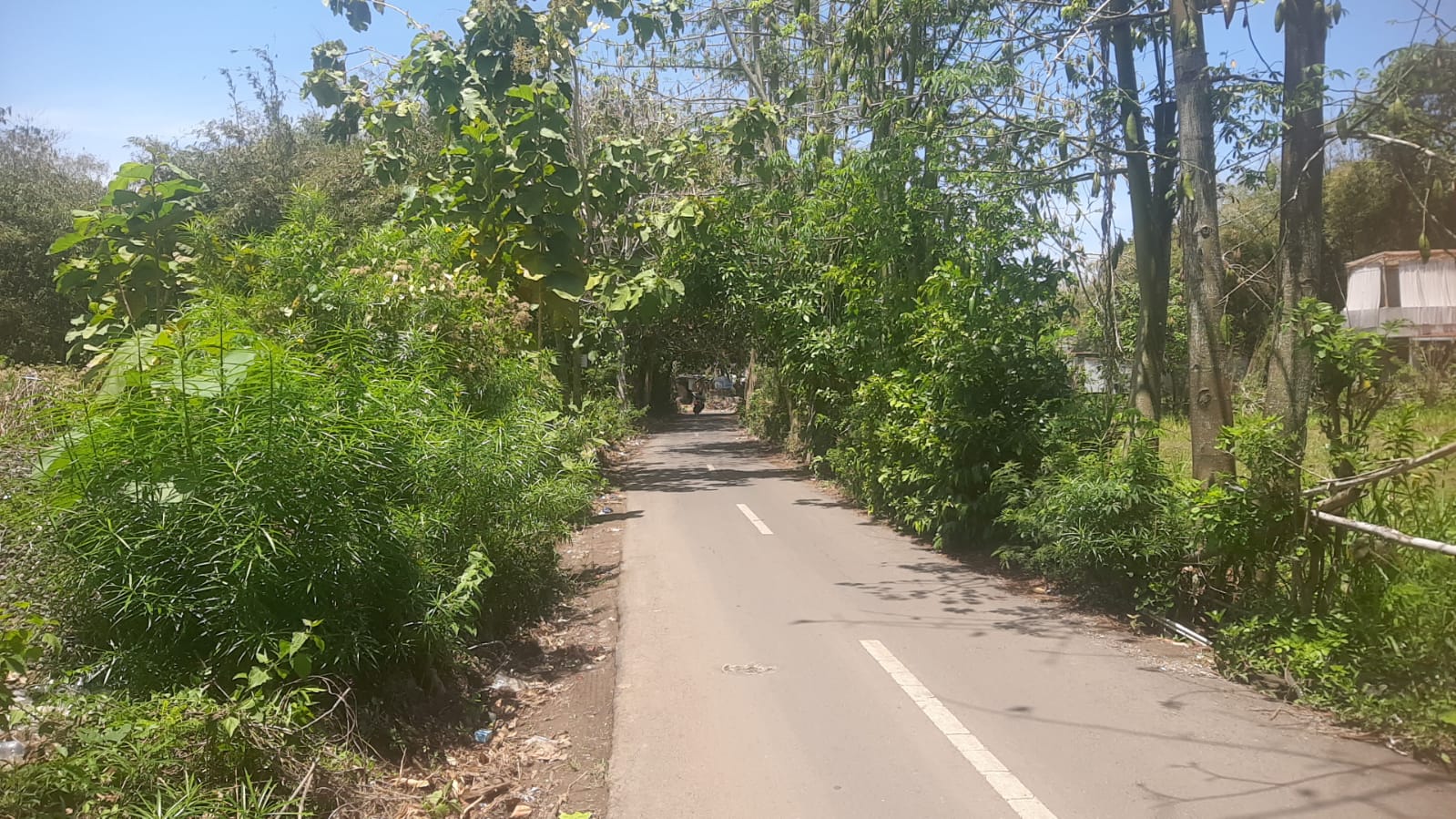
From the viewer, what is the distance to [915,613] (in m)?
8.49

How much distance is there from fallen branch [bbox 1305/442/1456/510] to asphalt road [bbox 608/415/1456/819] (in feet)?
4.57

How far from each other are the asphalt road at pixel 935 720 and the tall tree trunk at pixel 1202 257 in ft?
6.83

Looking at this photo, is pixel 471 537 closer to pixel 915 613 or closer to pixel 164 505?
pixel 164 505

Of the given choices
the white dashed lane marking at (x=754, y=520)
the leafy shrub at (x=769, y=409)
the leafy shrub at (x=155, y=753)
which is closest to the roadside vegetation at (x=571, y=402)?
the leafy shrub at (x=155, y=753)

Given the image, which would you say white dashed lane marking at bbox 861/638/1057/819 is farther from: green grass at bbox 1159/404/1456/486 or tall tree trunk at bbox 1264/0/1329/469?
tall tree trunk at bbox 1264/0/1329/469

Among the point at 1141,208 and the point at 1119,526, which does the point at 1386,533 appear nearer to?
the point at 1119,526

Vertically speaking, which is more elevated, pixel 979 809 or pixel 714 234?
pixel 714 234

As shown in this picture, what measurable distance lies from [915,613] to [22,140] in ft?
118

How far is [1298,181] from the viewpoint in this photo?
733cm

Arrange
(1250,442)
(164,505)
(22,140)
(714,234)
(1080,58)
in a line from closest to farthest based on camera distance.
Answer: (164,505) < (1250,442) < (1080,58) < (714,234) < (22,140)

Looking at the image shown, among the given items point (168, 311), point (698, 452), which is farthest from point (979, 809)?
point (698, 452)

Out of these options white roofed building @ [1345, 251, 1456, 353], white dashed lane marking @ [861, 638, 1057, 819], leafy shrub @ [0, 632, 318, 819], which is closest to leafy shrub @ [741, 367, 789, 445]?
white roofed building @ [1345, 251, 1456, 353]

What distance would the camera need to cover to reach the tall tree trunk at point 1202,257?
838cm

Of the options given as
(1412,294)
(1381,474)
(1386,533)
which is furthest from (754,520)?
(1386,533)
